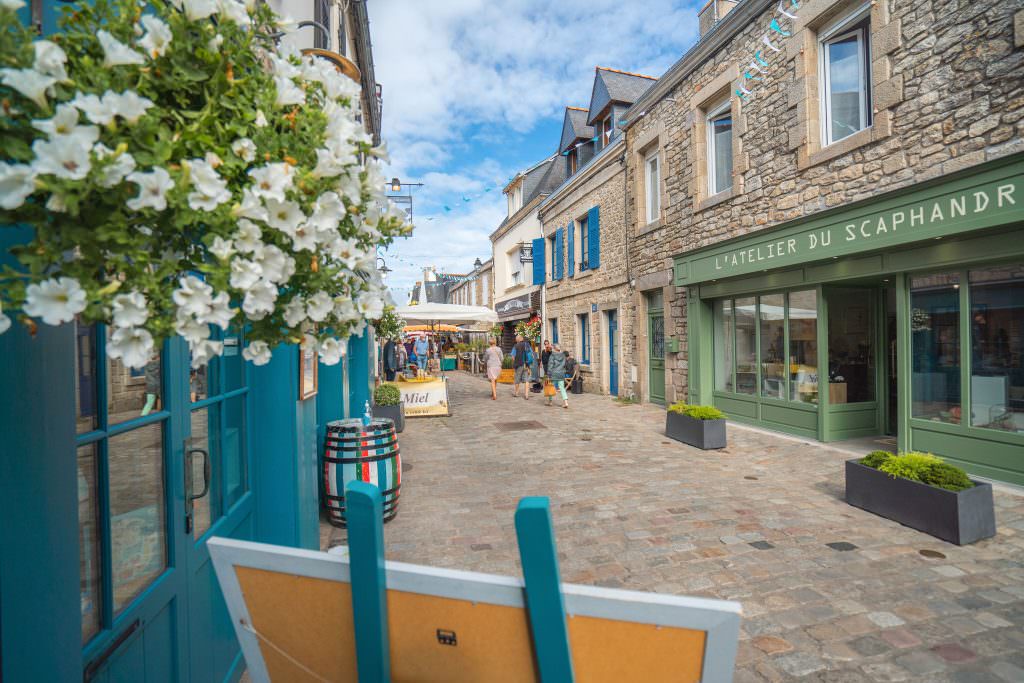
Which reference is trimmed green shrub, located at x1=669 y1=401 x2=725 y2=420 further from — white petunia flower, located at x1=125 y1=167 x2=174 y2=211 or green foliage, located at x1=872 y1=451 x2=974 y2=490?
white petunia flower, located at x1=125 y1=167 x2=174 y2=211

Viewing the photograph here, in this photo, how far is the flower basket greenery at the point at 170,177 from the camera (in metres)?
0.75

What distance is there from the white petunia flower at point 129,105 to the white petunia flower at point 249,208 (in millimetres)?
170

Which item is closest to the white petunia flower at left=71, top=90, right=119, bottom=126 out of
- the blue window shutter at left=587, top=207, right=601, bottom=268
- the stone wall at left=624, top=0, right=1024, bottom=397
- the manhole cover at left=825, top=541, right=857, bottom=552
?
the manhole cover at left=825, top=541, right=857, bottom=552

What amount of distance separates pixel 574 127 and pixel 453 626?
17520 millimetres

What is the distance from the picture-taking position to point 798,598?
10.4 feet

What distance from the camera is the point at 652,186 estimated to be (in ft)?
38.8

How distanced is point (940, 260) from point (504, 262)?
1841 cm

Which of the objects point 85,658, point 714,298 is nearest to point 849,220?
point 714,298

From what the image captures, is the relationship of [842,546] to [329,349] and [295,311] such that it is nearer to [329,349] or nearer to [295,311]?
[329,349]

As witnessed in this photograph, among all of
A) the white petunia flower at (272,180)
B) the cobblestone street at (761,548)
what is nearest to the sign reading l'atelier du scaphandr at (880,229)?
the cobblestone street at (761,548)

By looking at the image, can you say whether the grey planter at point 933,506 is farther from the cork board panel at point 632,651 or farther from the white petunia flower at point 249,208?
the white petunia flower at point 249,208

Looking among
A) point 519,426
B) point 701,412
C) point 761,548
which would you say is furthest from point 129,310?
point 519,426

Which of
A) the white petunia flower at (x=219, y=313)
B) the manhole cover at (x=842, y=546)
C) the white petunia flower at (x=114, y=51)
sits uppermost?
the white petunia flower at (x=114, y=51)

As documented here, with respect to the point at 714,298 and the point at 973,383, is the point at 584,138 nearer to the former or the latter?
the point at 714,298
